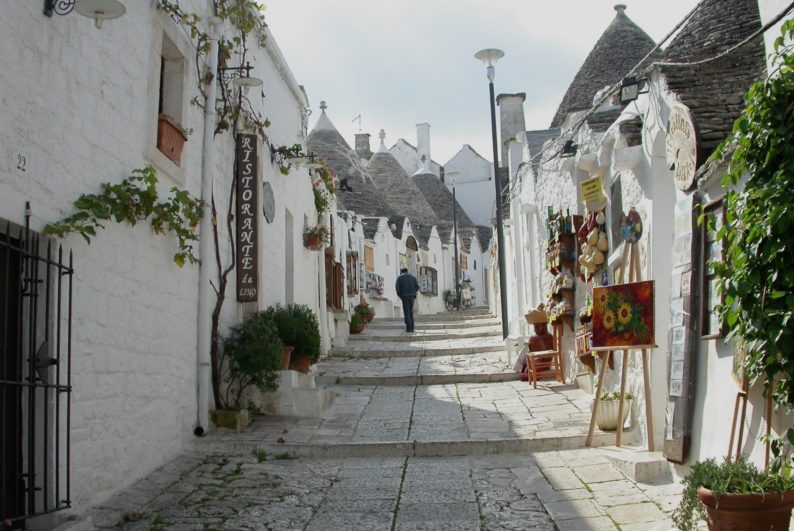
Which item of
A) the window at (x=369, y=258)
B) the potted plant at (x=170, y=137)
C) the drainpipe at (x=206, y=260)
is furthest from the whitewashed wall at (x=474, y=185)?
the potted plant at (x=170, y=137)

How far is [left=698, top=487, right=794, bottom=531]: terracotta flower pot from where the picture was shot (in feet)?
13.4

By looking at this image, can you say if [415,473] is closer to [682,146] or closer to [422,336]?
[682,146]

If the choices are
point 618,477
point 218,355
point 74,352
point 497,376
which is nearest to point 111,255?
point 74,352

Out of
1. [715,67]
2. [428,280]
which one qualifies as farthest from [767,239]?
[428,280]

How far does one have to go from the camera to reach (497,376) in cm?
1223

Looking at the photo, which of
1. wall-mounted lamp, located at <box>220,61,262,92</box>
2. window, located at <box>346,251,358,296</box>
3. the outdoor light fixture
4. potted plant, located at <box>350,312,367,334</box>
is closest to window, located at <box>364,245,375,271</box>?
window, located at <box>346,251,358,296</box>

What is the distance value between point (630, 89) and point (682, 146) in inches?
52.7

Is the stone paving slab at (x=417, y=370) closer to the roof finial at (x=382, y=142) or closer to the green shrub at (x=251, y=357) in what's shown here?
the green shrub at (x=251, y=357)

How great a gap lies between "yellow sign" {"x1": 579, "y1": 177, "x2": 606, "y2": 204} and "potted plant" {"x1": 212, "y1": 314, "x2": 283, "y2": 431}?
148 inches

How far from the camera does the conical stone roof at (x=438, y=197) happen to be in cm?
4344

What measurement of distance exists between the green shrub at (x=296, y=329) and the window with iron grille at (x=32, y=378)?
15.7 feet

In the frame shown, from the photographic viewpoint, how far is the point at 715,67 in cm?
686

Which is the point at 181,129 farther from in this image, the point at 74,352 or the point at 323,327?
the point at 323,327

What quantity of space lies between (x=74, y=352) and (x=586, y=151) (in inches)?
242
